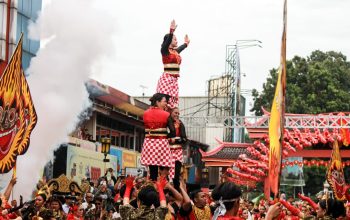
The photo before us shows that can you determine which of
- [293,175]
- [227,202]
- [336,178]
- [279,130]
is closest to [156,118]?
[336,178]

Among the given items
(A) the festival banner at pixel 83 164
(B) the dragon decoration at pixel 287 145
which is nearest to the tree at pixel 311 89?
(B) the dragon decoration at pixel 287 145

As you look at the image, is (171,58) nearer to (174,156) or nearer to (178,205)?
(174,156)

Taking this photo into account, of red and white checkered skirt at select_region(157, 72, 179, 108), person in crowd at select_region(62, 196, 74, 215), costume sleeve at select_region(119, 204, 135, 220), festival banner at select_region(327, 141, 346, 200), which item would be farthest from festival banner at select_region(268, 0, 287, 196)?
person in crowd at select_region(62, 196, 74, 215)

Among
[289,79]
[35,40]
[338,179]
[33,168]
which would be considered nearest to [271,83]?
[289,79]

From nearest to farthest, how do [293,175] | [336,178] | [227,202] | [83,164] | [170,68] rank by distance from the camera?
1. [227,202]
2. [170,68]
3. [336,178]
4. [83,164]
5. [293,175]

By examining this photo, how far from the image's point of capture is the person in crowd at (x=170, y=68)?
1390 centimetres

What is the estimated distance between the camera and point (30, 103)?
1303 centimetres

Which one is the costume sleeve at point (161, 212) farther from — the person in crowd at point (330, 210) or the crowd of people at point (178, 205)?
the person in crowd at point (330, 210)

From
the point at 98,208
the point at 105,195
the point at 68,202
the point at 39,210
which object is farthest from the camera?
the point at 105,195

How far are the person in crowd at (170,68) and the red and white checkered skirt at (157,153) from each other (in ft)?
4.26

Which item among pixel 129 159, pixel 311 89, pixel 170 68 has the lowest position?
pixel 129 159

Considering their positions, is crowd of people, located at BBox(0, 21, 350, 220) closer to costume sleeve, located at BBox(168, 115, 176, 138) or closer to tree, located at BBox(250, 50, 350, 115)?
costume sleeve, located at BBox(168, 115, 176, 138)

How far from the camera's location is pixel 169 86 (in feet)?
45.7

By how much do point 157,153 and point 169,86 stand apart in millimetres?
1680
